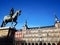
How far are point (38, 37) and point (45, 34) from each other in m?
1.27

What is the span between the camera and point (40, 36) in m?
20.5

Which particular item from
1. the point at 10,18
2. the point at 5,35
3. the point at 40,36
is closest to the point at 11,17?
the point at 10,18

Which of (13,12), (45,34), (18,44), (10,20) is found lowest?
(18,44)

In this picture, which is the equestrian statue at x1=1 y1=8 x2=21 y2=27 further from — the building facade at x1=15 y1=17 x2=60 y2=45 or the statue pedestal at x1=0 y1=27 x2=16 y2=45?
the building facade at x1=15 y1=17 x2=60 y2=45

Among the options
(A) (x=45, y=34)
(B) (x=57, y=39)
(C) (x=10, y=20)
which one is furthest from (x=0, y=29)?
(B) (x=57, y=39)

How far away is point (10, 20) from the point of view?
20094 mm

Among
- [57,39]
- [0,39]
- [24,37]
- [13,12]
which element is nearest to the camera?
[0,39]

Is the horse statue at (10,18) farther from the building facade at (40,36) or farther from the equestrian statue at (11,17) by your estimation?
the building facade at (40,36)

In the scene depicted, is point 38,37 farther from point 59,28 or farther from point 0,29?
point 0,29

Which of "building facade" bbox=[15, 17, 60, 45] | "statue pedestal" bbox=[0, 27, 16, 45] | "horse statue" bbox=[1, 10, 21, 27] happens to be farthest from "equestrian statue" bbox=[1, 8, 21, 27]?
"building facade" bbox=[15, 17, 60, 45]

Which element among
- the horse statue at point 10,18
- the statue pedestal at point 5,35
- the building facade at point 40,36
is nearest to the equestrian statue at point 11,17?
the horse statue at point 10,18

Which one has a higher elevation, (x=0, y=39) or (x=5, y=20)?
(x=5, y=20)

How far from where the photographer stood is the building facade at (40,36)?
19.6m

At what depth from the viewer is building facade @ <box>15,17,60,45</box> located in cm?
1956
